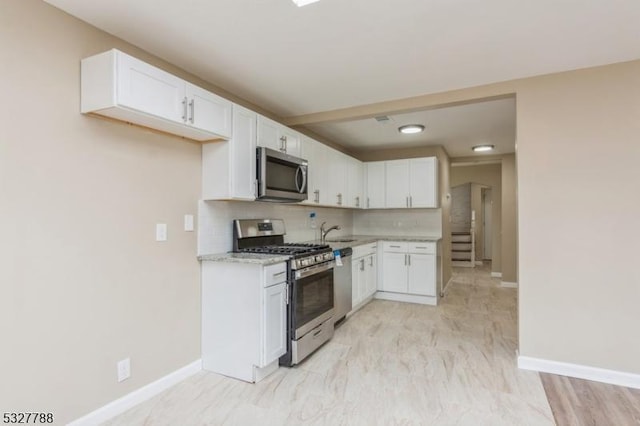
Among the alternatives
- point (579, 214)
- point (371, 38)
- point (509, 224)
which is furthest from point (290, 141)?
point (509, 224)

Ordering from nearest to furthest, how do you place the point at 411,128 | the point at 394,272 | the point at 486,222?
1. the point at 411,128
2. the point at 394,272
3. the point at 486,222

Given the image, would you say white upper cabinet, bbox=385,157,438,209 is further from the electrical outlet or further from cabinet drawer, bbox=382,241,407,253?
the electrical outlet

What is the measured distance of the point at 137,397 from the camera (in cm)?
227

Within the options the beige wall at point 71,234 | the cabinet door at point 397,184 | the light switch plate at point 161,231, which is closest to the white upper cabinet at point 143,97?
the beige wall at point 71,234

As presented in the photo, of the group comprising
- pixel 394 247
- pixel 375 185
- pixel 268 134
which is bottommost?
pixel 394 247

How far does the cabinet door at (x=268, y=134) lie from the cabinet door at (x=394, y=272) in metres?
2.64

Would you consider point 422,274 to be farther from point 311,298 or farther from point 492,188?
point 492,188

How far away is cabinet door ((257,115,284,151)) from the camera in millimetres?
3068

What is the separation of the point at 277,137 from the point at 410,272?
2.93m

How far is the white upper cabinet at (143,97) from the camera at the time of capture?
190cm

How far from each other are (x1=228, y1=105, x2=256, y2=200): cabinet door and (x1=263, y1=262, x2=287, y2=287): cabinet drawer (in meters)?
0.66

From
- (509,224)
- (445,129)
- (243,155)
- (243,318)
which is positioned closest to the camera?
(243,318)

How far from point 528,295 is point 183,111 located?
3.14 m

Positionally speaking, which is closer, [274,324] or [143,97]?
[143,97]
